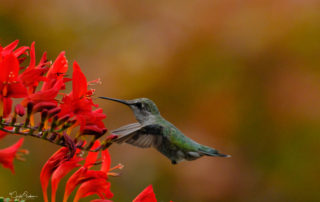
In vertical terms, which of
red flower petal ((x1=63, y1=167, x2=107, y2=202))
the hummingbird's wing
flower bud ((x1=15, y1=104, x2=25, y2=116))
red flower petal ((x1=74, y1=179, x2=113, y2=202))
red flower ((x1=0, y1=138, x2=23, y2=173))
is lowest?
red flower petal ((x1=74, y1=179, x2=113, y2=202))

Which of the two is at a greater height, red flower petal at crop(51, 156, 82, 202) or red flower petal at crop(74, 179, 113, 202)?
red flower petal at crop(51, 156, 82, 202)

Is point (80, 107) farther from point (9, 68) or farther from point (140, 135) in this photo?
point (140, 135)

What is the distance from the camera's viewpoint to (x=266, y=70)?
238 inches

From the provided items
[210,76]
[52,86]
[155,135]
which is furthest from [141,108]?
[210,76]

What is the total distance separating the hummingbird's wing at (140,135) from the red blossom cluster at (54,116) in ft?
0.83

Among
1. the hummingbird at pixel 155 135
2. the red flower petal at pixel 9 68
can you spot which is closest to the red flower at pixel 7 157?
the red flower petal at pixel 9 68

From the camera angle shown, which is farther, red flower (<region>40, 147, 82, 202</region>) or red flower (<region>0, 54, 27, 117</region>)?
red flower (<region>40, 147, 82, 202</region>)

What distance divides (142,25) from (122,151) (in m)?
1.64

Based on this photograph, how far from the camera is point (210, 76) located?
6020 mm

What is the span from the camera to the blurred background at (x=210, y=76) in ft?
18.6

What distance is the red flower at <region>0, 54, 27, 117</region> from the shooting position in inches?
71.7

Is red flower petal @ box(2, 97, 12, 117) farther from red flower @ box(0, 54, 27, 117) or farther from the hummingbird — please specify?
the hummingbird

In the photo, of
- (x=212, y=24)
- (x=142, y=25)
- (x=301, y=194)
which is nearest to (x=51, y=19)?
(x=142, y=25)

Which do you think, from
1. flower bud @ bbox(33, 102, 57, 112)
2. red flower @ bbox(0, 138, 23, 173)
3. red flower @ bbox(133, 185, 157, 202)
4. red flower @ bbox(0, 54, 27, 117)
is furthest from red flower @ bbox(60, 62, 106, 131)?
red flower @ bbox(133, 185, 157, 202)
